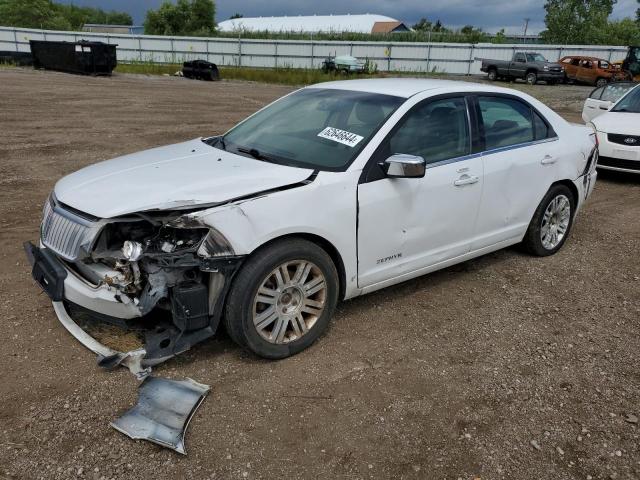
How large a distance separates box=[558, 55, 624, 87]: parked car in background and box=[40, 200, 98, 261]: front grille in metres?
31.9

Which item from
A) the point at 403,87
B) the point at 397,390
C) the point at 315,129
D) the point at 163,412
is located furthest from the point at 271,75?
the point at 163,412

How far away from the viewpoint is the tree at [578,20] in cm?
5456

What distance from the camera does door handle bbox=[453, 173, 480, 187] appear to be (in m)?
4.07

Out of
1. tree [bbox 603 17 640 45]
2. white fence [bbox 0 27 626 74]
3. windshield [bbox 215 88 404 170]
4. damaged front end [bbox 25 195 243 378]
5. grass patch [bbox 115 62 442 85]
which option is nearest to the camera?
damaged front end [bbox 25 195 243 378]

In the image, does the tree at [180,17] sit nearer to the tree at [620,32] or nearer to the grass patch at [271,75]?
the grass patch at [271,75]

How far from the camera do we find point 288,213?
3.21m

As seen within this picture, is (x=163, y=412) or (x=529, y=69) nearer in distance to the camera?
(x=163, y=412)

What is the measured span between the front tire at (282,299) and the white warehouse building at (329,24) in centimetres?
7636

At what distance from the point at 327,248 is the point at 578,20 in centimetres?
6219

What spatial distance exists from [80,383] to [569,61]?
113 ft

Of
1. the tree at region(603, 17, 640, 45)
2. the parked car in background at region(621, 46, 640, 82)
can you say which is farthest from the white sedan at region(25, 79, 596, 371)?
the tree at region(603, 17, 640, 45)

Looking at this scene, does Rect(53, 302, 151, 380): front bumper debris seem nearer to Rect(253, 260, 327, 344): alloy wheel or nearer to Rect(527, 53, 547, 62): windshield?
Rect(253, 260, 327, 344): alloy wheel

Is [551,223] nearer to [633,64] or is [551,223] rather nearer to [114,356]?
[114,356]

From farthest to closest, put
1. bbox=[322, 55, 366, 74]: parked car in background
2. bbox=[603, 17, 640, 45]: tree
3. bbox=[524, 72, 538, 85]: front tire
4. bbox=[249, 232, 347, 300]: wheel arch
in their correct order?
bbox=[603, 17, 640, 45]: tree → bbox=[322, 55, 366, 74]: parked car in background → bbox=[524, 72, 538, 85]: front tire → bbox=[249, 232, 347, 300]: wheel arch
